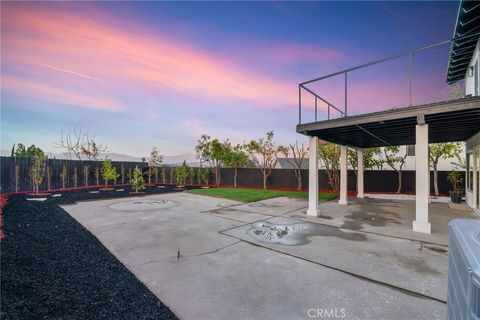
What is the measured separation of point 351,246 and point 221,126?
16.2m

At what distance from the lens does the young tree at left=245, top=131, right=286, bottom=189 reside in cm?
1540

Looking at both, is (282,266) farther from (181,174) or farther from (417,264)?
(181,174)

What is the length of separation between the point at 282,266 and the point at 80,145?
65.8ft

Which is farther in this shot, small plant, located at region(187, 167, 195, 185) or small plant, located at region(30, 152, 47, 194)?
small plant, located at region(187, 167, 195, 185)

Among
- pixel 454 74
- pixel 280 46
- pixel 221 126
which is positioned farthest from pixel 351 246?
pixel 221 126

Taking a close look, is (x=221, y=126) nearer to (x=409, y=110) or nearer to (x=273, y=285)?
(x=409, y=110)

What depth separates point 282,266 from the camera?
3275mm

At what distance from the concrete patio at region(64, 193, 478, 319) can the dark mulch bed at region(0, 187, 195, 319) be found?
0.23m

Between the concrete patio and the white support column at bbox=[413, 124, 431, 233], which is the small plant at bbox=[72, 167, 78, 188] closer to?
the concrete patio

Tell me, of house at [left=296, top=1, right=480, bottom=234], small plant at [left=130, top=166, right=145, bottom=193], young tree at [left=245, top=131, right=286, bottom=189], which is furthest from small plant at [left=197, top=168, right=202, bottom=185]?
house at [left=296, top=1, right=480, bottom=234]

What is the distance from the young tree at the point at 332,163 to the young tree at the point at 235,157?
5906mm

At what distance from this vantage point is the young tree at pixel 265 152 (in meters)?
15.4

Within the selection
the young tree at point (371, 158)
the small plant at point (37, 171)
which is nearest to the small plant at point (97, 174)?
the small plant at point (37, 171)

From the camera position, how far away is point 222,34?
786 centimetres
